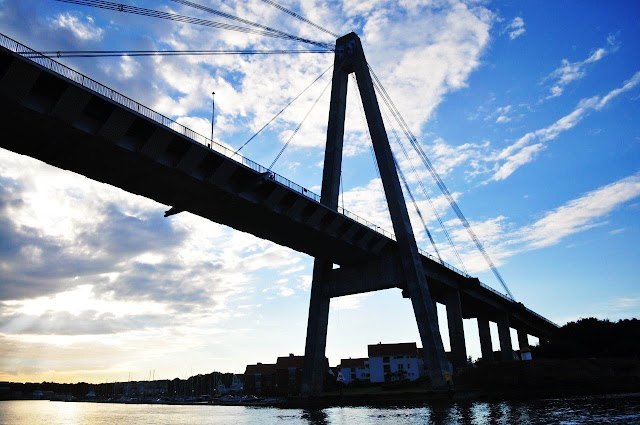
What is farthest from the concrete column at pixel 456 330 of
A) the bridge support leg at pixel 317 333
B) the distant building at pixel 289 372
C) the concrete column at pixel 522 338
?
the distant building at pixel 289 372

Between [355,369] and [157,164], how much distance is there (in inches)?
3764

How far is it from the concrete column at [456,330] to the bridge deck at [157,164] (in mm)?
21634

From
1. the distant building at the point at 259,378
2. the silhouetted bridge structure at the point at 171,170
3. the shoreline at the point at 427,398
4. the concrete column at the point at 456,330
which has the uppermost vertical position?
the silhouetted bridge structure at the point at 171,170

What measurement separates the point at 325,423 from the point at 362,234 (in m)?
19.7

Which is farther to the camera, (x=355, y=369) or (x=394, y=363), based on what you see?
(x=355, y=369)

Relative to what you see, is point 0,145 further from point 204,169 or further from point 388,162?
point 388,162

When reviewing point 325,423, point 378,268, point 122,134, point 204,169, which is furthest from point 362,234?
point 122,134

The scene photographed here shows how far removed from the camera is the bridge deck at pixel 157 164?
2486 centimetres

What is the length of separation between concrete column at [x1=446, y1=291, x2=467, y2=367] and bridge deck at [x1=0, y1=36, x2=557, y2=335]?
21634 millimetres

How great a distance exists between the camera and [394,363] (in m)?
107

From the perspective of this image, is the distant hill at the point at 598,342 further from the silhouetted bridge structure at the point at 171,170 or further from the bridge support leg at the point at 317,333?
the bridge support leg at the point at 317,333

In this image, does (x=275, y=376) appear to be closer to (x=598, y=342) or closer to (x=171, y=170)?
(x=598, y=342)

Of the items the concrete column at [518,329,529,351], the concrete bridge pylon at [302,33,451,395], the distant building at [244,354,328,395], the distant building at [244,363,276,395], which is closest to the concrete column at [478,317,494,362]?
the concrete column at [518,329,529,351]

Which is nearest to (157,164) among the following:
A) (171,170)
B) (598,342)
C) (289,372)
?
(171,170)
